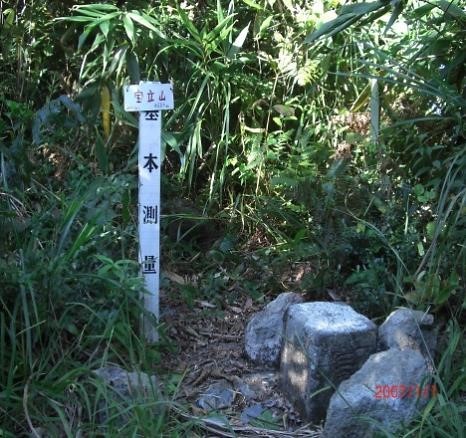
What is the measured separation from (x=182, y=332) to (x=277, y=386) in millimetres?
615

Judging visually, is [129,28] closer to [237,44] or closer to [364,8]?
[237,44]

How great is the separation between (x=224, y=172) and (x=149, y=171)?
1143 mm

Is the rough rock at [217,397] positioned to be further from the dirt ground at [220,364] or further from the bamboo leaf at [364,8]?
the bamboo leaf at [364,8]

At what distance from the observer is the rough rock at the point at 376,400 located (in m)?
2.79

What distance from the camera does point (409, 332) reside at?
10.5 ft

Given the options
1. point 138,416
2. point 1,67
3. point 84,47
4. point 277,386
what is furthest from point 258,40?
point 138,416

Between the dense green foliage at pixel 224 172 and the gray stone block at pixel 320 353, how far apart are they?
0.35m

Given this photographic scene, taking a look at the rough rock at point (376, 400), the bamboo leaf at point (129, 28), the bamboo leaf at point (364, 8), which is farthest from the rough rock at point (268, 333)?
the bamboo leaf at point (129, 28)

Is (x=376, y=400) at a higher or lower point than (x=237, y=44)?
lower

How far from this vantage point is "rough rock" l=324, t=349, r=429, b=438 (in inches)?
110

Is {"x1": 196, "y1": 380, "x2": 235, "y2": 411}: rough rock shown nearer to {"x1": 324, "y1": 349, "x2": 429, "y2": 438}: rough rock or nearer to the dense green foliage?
the dense green foliage

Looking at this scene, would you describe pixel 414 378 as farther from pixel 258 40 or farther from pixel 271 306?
pixel 258 40

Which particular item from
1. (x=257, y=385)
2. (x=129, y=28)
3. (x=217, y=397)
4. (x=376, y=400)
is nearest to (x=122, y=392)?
(x=217, y=397)

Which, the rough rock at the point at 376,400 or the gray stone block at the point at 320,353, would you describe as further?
the gray stone block at the point at 320,353
